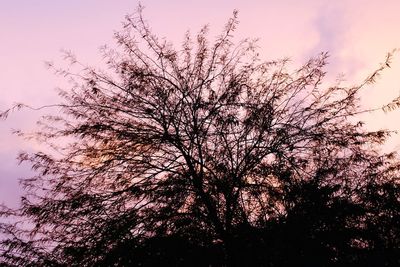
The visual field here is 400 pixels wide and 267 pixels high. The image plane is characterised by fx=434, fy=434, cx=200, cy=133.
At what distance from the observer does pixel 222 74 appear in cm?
959

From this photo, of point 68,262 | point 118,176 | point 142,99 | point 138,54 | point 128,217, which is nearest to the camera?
point 68,262

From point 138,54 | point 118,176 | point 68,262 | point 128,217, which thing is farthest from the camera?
point 138,54

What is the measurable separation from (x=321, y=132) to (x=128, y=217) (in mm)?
4012

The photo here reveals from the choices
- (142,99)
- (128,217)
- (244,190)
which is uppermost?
(142,99)

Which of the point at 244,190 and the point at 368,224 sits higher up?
the point at 244,190

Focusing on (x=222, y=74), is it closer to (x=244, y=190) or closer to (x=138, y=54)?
(x=138, y=54)

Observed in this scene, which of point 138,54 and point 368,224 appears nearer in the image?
point 368,224

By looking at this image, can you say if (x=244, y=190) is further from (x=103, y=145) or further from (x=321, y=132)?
(x=103, y=145)

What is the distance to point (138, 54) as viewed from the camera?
9.84 meters

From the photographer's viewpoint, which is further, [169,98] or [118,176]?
[169,98]

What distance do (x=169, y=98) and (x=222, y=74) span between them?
4.28 feet

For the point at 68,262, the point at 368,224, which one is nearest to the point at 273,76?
the point at 368,224

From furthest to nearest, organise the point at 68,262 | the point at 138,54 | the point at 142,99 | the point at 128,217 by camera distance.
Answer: the point at 138,54 < the point at 142,99 < the point at 128,217 < the point at 68,262

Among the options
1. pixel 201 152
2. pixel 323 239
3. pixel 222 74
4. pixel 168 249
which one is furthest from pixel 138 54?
pixel 323 239
